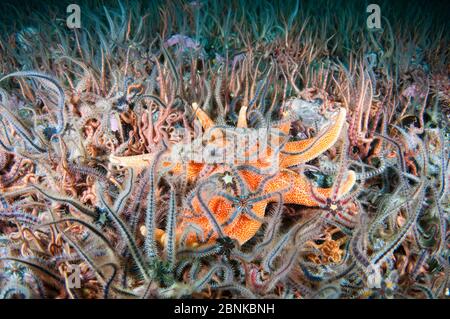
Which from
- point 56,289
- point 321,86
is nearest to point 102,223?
point 56,289

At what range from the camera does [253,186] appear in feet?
5.27

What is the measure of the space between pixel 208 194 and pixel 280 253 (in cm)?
41

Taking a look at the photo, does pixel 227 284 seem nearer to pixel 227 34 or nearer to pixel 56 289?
pixel 56 289

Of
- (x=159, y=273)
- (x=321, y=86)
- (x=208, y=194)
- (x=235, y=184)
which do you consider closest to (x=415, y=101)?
(x=321, y=86)

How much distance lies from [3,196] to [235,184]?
1.21m

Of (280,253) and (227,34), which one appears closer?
(280,253)

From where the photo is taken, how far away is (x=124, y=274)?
1.28m

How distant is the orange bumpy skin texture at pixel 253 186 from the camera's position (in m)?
1.47

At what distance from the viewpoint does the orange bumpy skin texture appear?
147 centimetres

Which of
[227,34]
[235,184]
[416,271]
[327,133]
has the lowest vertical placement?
[416,271]
